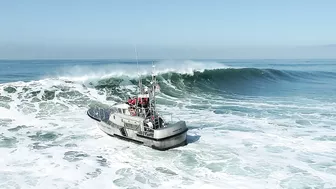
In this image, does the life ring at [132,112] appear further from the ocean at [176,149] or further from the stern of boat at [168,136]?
the stern of boat at [168,136]

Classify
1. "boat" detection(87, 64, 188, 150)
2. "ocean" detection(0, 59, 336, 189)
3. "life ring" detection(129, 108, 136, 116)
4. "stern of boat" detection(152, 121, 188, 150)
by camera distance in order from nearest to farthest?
1. "ocean" detection(0, 59, 336, 189)
2. "stern of boat" detection(152, 121, 188, 150)
3. "boat" detection(87, 64, 188, 150)
4. "life ring" detection(129, 108, 136, 116)

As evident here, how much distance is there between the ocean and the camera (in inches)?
485

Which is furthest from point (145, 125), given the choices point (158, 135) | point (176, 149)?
point (176, 149)

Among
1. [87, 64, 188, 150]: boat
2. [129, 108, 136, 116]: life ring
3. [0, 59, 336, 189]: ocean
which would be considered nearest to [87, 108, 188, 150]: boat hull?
[87, 64, 188, 150]: boat

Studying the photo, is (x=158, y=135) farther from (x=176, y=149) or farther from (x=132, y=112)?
(x=132, y=112)

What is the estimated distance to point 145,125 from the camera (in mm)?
16078

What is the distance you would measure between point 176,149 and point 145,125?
1862mm

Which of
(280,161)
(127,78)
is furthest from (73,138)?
(127,78)

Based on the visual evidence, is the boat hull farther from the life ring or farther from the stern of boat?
the life ring

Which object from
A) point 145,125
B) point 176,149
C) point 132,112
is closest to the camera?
point 176,149

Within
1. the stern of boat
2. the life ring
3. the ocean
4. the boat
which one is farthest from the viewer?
the life ring

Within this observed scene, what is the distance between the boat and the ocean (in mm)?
429

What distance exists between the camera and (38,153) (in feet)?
49.6

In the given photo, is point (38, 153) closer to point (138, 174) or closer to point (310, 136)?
point (138, 174)
